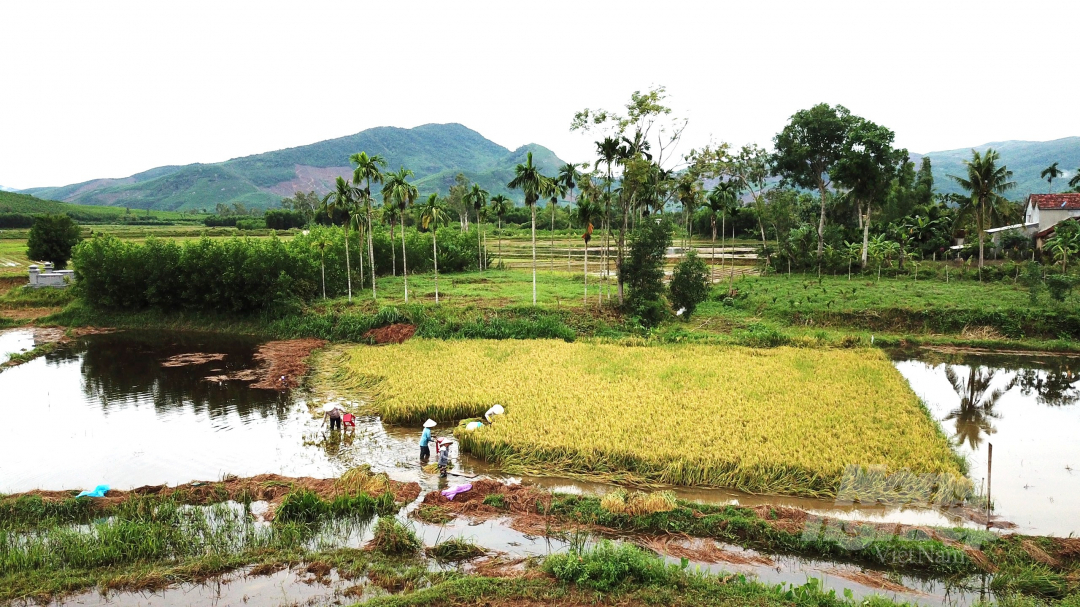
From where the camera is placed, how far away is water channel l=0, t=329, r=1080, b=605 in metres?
11.3

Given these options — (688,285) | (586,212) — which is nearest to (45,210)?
(586,212)

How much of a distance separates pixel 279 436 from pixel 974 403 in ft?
65.3

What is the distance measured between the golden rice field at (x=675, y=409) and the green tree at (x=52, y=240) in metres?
32.7

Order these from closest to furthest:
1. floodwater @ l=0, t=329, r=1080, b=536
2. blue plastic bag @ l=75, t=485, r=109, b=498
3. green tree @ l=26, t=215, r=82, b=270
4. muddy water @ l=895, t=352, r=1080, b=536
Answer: muddy water @ l=895, t=352, r=1080, b=536 → blue plastic bag @ l=75, t=485, r=109, b=498 → floodwater @ l=0, t=329, r=1080, b=536 → green tree @ l=26, t=215, r=82, b=270

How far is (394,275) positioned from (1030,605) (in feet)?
128

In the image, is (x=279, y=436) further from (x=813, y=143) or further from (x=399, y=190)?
(x=813, y=143)

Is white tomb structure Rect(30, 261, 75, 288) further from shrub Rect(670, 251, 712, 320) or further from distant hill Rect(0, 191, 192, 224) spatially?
Answer: distant hill Rect(0, 191, 192, 224)

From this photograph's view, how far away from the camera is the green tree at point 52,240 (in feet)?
140

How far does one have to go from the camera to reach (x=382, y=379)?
20875mm

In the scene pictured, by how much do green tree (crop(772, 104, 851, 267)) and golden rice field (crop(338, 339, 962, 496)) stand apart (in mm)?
26950

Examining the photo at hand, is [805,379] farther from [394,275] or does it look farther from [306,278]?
[394,275]

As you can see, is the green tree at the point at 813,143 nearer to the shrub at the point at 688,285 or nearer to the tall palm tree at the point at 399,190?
the shrub at the point at 688,285

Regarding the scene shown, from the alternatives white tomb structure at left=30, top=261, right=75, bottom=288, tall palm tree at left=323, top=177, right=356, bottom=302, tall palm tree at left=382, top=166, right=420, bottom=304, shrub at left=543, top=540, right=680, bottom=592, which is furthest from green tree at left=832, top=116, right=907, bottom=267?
white tomb structure at left=30, top=261, right=75, bottom=288

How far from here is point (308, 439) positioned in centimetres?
1609
